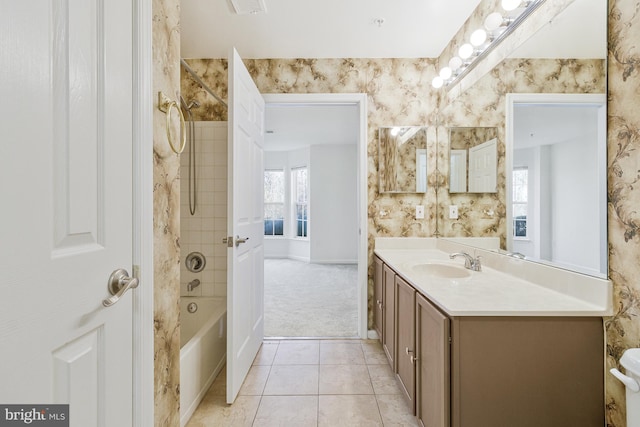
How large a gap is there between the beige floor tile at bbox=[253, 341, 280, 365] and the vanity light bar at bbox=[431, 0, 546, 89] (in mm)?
2608

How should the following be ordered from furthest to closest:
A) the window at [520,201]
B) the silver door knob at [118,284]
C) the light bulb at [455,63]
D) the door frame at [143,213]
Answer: the light bulb at [455,63], the window at [520,201], the door frame at [143,213], the silver door knob at [118,284]

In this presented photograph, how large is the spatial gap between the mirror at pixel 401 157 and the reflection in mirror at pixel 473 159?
10.9 inches

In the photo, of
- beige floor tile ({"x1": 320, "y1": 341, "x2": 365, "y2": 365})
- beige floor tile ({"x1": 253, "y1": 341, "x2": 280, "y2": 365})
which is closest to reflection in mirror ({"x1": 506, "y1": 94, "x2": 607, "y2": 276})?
beige floor tile ({"x1": 320, "y1": 341, "x2": 365, "y2": 365})

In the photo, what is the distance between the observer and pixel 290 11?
2002 mm

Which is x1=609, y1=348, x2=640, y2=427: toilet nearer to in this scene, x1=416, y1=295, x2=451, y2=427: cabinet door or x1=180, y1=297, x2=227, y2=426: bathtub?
x1=416, y1=295, x2=451, y2=427: cabinet door

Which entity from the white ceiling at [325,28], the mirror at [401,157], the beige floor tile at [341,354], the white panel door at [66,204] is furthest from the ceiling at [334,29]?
the beige floor tile at [341,354]

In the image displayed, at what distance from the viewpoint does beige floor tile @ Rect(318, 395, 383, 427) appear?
5.24 feet

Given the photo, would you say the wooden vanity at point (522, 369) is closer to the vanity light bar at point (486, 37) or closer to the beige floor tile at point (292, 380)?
the beige floor tile at point (292, 380)

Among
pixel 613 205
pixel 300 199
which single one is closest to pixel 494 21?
pixel 613 205

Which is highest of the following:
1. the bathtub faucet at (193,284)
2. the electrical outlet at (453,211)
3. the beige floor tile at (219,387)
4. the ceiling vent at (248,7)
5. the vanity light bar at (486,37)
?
the ceiling vent at (248,7)

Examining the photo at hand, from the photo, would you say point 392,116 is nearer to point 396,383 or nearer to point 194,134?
point 194,134

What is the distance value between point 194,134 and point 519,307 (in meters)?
2.60

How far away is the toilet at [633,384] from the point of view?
34.0 inches

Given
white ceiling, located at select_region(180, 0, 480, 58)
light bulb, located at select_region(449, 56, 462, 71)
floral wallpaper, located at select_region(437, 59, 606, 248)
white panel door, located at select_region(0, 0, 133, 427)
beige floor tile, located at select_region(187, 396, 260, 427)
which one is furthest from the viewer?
light bulb, located at select_region(449, 56, 462, 71)
